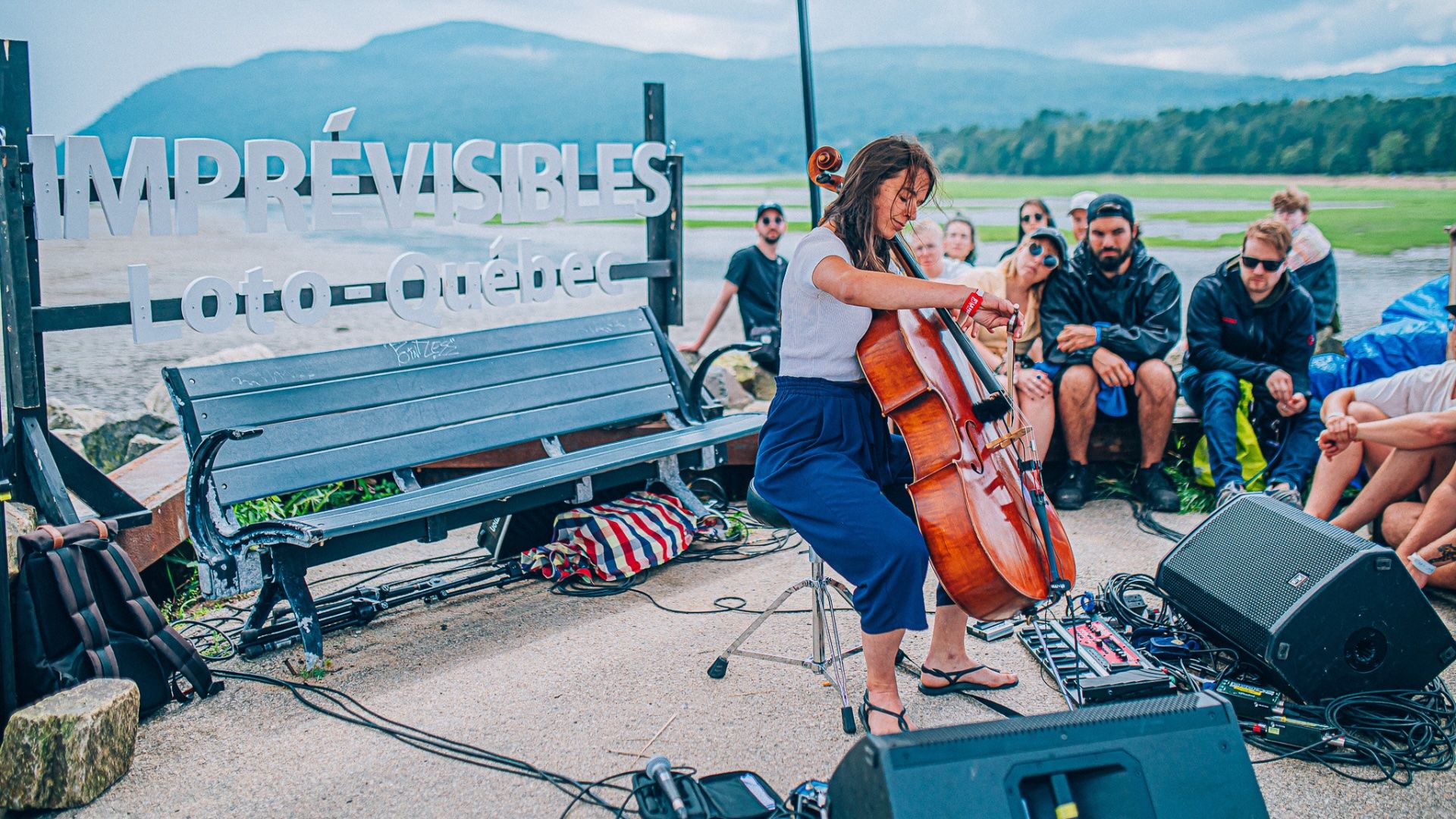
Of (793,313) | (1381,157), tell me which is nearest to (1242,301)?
(793,313)

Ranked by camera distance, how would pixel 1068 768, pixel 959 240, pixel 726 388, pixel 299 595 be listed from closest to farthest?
pixel 1068 768
pixel 299 595
pixel 726 388
pixel 959 240

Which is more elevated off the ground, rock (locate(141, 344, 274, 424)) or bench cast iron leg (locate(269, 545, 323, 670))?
rock (locate(141, 344, 274, 424))

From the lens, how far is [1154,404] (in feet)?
17.6

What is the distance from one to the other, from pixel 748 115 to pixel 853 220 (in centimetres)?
12020

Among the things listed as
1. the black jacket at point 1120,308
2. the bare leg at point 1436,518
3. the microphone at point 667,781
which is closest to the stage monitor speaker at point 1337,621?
the bare leg at point 1436,518

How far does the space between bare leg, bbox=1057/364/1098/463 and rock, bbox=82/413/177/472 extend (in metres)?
5.10

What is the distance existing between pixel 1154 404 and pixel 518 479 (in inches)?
127

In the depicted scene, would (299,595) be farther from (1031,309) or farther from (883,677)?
(1031,309)

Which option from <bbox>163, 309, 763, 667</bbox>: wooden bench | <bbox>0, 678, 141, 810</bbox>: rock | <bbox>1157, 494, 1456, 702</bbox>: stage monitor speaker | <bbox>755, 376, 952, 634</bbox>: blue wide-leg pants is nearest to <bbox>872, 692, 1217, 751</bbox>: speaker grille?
<bbox>755, 376, 952, 634</bbox>: blue wide-leg pants

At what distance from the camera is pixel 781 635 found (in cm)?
385

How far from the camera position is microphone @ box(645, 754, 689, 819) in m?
2.53

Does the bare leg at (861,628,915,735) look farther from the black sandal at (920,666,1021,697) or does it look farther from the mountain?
the mountain

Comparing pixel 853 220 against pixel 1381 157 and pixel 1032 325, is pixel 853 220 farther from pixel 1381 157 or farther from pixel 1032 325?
pixel 1381 157

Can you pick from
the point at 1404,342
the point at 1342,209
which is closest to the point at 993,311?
the point at 1404,342
